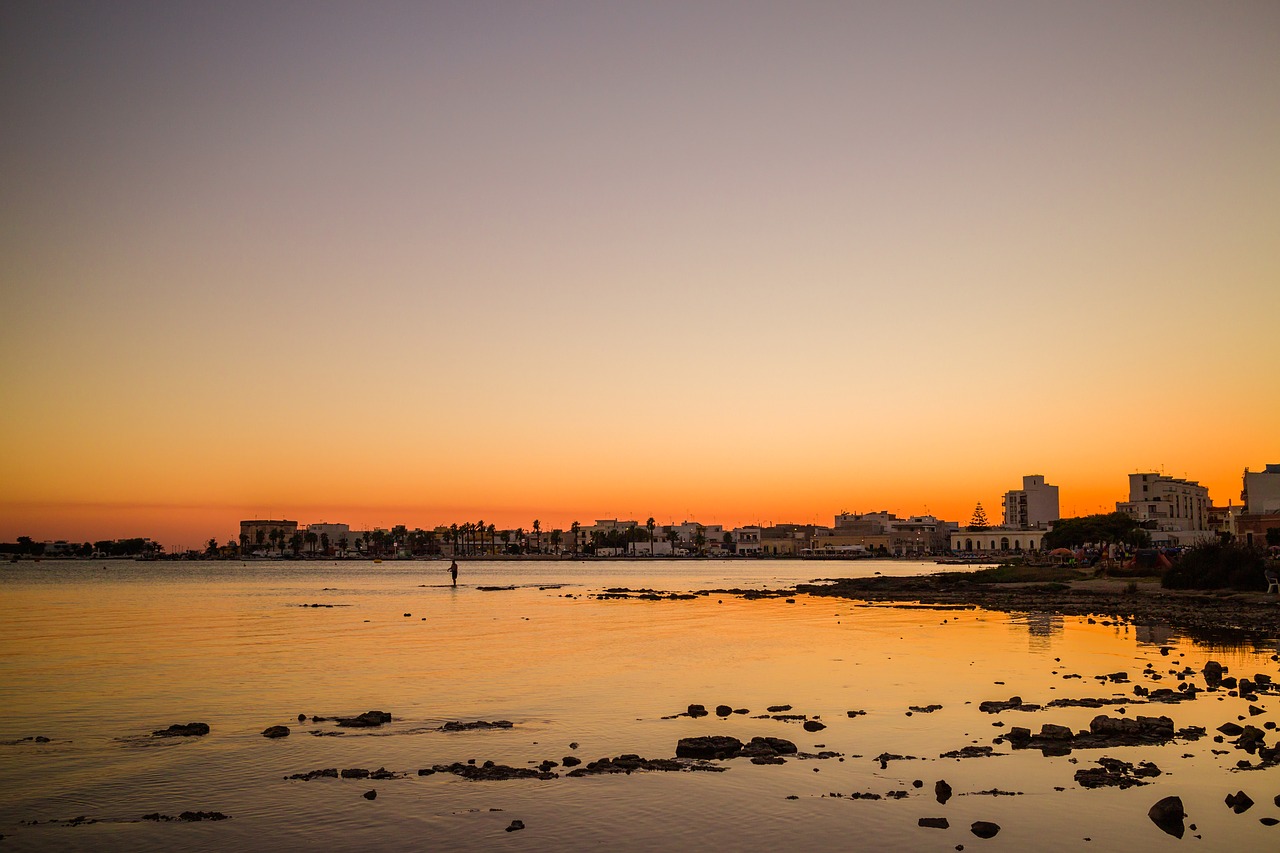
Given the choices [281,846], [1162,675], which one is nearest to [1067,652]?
[1162,675]

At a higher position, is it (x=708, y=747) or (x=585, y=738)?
(x=708, y=747)

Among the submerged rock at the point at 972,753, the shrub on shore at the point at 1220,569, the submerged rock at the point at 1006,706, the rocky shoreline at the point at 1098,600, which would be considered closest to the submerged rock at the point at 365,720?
the submerged rock at the point at 972,753

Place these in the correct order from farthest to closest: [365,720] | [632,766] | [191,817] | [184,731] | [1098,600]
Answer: [1098,600] → [365,720] → [184,731] → [632,766] → [191,817]

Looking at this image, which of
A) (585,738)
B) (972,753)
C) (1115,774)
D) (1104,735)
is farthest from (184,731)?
(1104,735)

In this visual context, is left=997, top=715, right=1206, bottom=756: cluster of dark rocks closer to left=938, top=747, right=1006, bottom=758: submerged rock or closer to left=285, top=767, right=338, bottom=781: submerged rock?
left=938, top=747, right=1006, bottom=758: submerged rock

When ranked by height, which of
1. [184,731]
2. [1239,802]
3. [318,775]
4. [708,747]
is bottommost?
[184,731]

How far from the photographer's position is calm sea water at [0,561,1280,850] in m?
16.0

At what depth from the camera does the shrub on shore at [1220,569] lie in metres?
62.3

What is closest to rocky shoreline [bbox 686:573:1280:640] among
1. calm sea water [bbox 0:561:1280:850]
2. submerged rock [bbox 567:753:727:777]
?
calm sea water [bbox 0:561:1280:850]

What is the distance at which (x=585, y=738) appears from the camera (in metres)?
23.5

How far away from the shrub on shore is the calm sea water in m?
18.8

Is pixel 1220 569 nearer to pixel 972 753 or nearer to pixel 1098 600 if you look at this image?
pixel 1098 600

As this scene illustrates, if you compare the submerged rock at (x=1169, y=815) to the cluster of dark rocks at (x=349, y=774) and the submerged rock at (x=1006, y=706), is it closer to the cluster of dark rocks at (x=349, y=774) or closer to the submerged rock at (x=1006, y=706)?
the submerged rock at (x=1006, y=706)

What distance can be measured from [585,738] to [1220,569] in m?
58.5
